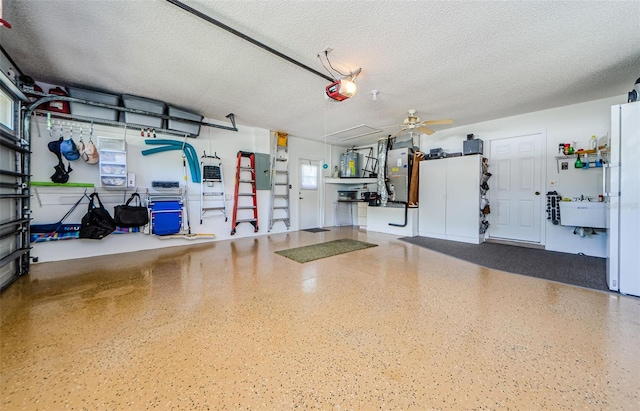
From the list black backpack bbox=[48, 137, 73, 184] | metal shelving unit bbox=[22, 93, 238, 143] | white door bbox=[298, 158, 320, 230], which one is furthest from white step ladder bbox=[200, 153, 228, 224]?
white door bbox=[298, 158, 320, 230]

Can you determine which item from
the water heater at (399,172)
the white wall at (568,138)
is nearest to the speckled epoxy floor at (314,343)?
the white wall at (568,138)

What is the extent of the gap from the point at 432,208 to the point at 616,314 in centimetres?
374

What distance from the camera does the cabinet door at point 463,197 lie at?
4.92m

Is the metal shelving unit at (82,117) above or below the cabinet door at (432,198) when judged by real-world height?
above

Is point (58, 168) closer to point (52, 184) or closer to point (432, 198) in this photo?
point (52, 184)

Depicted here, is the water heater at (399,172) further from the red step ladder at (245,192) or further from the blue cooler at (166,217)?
the blue cooler at (166,217)

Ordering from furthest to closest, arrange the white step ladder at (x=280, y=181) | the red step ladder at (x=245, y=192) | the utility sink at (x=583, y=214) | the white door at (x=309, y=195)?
the white door at (x=309, y=195), the white step ladder at (x=280, y=181), the red step ladder at (x=245, y=192), the utility sink at (x=583, y=214)

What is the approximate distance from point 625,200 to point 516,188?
8.18ft

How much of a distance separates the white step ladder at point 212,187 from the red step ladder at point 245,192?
0.28 m

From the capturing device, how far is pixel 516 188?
4.82 metres

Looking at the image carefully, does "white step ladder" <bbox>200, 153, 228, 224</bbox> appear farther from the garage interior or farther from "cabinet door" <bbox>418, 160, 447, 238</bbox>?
"cabinet door" <bbox>418, 160, 447, 238</bbox>

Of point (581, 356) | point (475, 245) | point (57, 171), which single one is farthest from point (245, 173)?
point (581, 356)

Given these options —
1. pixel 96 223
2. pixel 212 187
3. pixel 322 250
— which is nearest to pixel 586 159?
pixel 322 250

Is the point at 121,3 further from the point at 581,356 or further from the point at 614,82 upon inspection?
the point at 614,82
